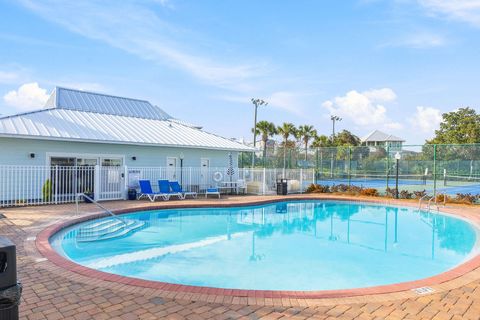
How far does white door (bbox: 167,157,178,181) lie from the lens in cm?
1750

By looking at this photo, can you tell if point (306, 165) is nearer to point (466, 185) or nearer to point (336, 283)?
point (466, 185)

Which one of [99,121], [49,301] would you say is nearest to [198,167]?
[99,121]

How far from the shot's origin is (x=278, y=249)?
846 cm

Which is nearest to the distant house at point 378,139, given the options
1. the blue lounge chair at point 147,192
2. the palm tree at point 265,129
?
the palm tree at point 265,129

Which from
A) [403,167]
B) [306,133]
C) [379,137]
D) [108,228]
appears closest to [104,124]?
[108,228]

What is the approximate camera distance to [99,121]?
57.4 feet

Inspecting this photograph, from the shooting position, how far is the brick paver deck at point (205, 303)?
3.69 m

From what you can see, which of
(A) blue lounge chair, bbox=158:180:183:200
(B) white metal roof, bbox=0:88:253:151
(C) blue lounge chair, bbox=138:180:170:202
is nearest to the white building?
(B) white metal roof, bbox=0:88:253:151

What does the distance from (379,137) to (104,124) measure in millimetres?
55976

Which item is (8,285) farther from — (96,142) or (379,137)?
(379,137)

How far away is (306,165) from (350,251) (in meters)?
16.6

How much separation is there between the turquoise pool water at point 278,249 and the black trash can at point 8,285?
3.71 metres

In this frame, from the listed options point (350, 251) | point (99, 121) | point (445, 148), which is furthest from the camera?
point (445, 148)

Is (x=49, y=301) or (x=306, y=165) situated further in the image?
(x=306, y=165)
